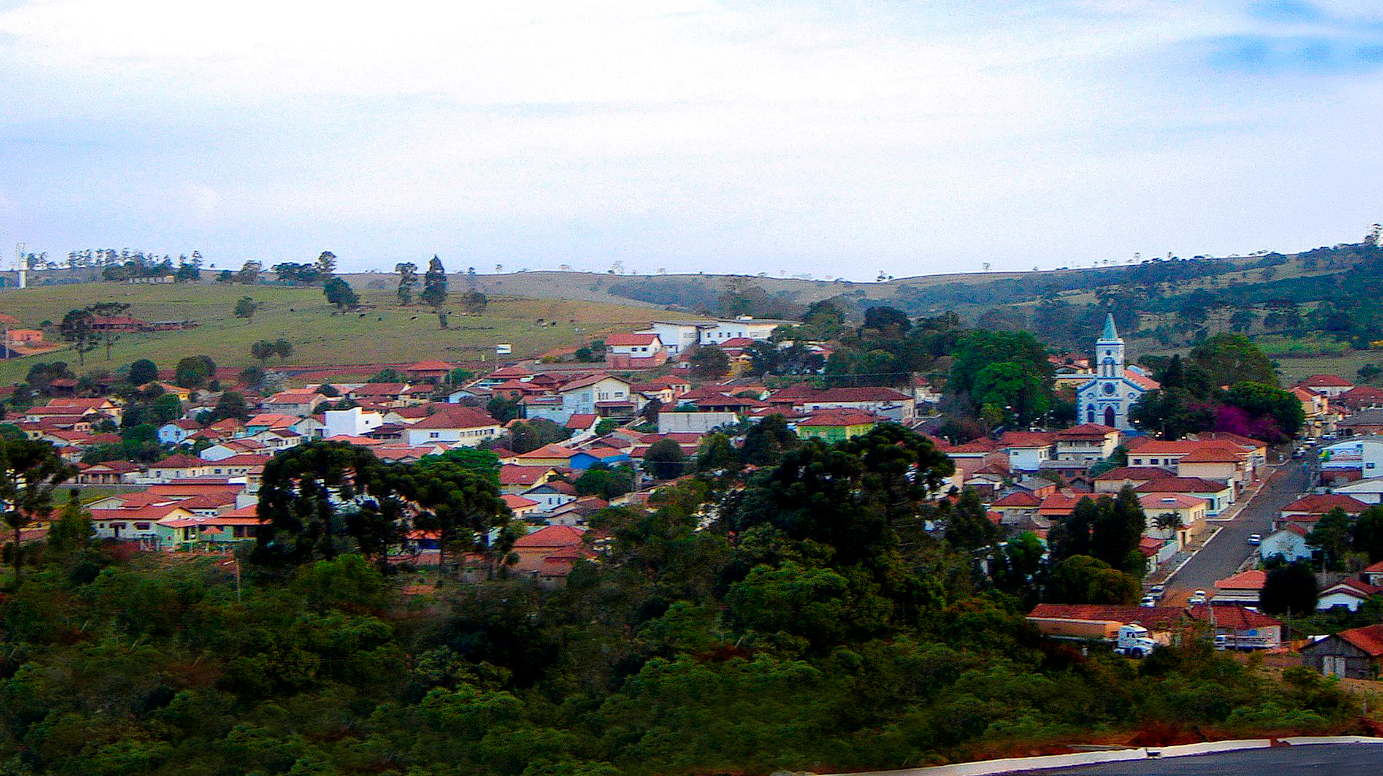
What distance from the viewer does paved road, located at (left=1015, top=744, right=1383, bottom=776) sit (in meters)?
5.40

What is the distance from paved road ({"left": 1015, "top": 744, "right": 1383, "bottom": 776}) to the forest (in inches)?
12.3

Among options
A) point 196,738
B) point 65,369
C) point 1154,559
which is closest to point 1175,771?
point 196,738

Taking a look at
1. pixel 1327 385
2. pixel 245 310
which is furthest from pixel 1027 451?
pixel 245 310

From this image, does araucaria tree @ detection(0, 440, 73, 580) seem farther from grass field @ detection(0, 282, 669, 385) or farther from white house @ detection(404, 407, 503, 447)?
grass field @ detection(0, 282, 669, 385)

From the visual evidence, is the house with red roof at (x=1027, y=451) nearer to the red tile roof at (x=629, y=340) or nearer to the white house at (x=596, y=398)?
the white house at (x=596, y=398)

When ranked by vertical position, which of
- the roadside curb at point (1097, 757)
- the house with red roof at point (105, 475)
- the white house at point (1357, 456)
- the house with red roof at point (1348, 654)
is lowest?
the house with red roof at point (105, 475)

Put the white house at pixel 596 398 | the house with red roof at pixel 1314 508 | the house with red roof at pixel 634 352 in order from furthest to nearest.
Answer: the house with red roof at pixel 634 352
the white house at pixel 596 398
the house with red roof at pixel 1314 508

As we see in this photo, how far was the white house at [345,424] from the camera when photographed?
25859mm

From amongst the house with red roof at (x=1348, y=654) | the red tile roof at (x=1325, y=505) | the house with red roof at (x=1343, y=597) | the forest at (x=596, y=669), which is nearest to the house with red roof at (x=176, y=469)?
the forest at (x=596, y=669)

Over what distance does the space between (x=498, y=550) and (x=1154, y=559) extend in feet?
28.5

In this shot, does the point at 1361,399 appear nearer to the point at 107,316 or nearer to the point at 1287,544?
the point at 1287,544

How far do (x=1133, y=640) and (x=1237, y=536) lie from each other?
7.86 m

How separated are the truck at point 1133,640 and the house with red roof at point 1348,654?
1294mm

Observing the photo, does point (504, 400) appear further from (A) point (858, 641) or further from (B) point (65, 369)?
(A) point (858, 641)
